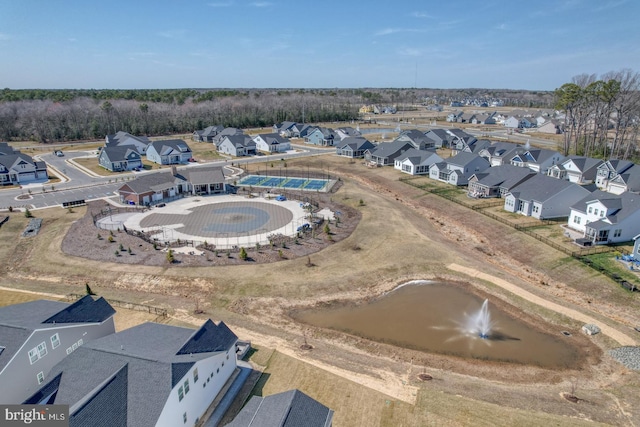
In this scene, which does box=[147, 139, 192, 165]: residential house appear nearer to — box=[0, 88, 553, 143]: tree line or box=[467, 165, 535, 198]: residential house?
box=[0, 88, 553, 143]: tree line

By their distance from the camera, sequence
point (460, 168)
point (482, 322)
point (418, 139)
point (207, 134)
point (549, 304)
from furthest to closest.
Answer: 1. point (207, 134)
2. point (418, 139)
3. point (460, 168)
4. point (549, 304)
5. point (482, 322)

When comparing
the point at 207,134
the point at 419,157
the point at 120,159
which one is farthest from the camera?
the point at 207,134

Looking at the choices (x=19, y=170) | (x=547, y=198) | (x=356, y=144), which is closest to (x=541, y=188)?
(x=547, y=198)

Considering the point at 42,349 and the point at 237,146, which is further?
the point at 237,146

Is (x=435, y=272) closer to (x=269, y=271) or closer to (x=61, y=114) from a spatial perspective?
(x=269, y=271)

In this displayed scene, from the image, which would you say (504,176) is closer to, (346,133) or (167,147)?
(346,133)

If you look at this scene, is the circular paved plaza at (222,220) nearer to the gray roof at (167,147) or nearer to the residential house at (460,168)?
the residential house at (460,168)

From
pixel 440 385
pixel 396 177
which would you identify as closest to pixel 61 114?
pixel 396 177
